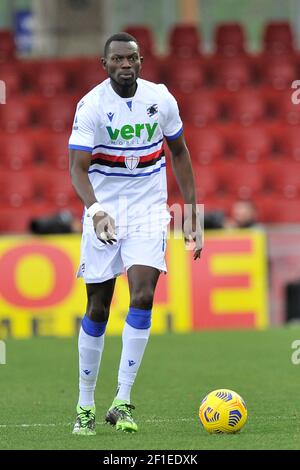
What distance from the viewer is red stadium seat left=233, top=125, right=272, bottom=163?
53.5ft

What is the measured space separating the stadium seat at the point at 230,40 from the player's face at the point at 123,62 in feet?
37.1

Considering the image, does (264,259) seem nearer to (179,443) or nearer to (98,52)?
(98,52)

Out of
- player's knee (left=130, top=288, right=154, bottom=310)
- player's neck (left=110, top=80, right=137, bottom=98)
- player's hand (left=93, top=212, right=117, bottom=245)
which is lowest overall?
player's knee (left=130, top=288, right=154, bottom=310)

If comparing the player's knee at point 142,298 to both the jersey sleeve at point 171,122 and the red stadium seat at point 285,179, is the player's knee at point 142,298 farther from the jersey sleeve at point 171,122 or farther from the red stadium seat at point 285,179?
the red stadium seat at point 285,179

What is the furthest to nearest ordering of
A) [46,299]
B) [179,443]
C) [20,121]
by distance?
[20,121], [46,299], [179,443]

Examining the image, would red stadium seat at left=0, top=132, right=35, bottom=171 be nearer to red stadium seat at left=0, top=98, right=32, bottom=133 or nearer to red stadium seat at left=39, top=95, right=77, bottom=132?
red stadium seat at left=0, top=98, right=32, bottom=133

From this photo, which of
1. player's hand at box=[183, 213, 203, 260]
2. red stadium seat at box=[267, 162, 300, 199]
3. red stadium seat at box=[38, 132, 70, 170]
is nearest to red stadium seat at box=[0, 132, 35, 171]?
red stadium seat at box=[38, 132, 70, 170]

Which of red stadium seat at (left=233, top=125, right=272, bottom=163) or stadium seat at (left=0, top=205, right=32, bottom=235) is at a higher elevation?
red stadium seat at (left=233, top=125, right=272, bottom=163)

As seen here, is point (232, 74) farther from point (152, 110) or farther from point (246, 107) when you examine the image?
point (152, 110)

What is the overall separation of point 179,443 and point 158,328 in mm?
7278

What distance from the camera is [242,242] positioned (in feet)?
43.8

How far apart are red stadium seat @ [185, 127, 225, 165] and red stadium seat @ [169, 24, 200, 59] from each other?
162cm

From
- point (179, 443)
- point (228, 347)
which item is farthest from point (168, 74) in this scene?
point (179, 443)

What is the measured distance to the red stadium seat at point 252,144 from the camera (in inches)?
642
